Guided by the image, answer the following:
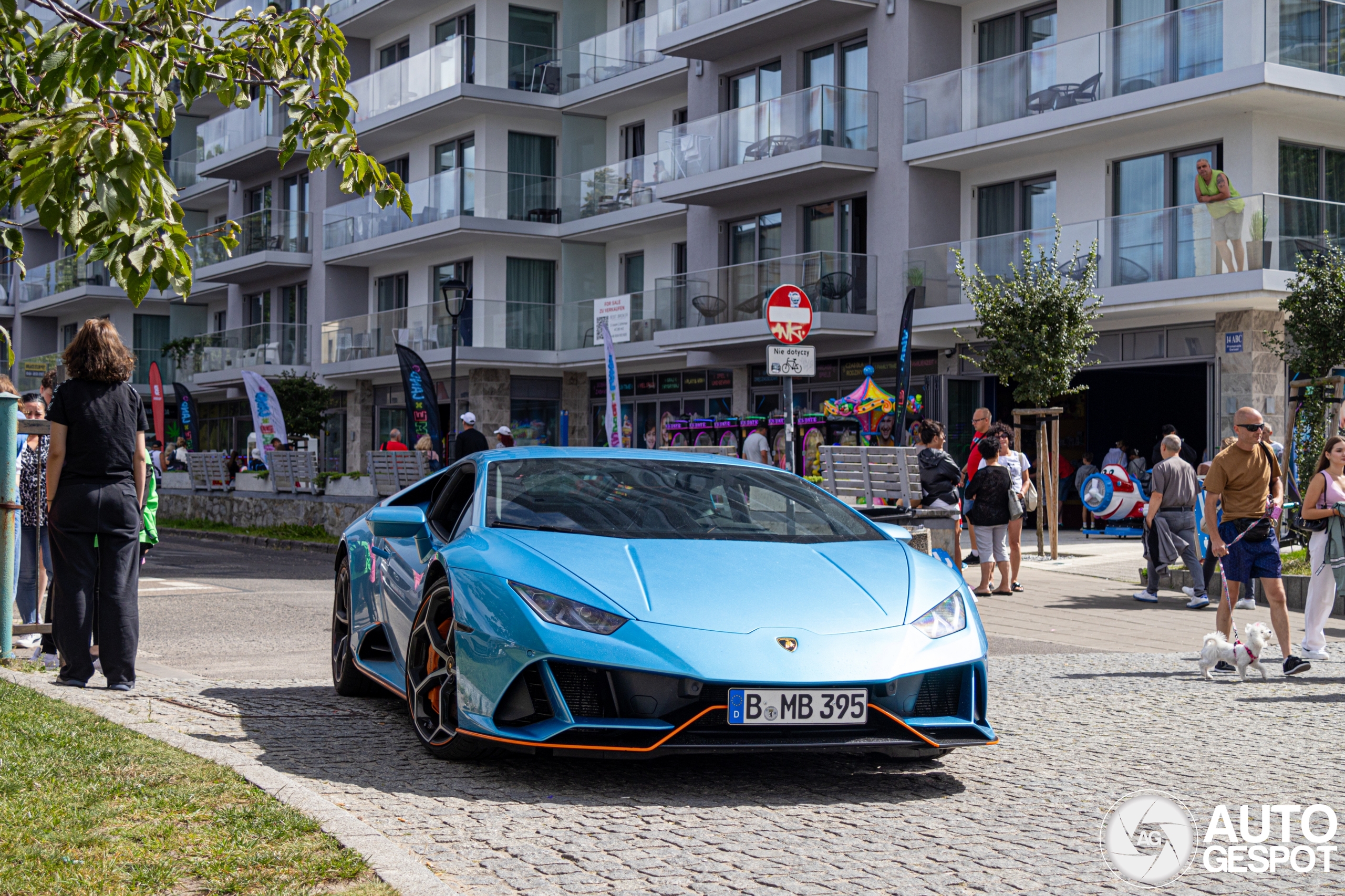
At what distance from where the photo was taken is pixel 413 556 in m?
6.56

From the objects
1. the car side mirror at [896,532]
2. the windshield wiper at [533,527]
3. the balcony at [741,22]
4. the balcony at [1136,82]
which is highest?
the balcony at [741,22]

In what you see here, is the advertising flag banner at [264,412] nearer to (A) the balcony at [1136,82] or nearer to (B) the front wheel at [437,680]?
(A) the balcony at [1136,82]

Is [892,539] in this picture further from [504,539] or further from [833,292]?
[833,292]

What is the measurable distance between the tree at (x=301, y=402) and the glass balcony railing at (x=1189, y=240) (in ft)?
66.7

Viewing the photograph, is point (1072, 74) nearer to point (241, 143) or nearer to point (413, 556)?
point (413, 556)

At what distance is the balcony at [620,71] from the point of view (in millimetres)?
33688

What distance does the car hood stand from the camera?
5.35 m

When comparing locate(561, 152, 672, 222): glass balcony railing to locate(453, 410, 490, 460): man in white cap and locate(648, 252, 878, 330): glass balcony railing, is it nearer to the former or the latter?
locate(648, 252, 878, 330): glass balcony railing

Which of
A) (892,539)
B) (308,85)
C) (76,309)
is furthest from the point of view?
(76,309)

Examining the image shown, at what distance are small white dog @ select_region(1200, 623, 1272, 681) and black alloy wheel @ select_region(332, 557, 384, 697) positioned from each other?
490cm

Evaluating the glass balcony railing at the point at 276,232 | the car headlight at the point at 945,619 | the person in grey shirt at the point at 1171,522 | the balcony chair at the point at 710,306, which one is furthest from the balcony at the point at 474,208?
the car headlight at the point at 945,619

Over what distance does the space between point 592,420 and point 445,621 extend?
31799mm

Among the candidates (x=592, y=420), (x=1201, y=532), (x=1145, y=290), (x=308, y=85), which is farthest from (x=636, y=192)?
(x=308, y=85)

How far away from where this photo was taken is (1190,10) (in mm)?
22281
